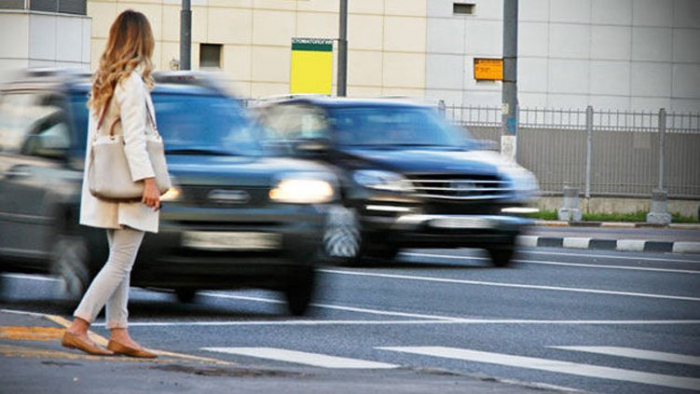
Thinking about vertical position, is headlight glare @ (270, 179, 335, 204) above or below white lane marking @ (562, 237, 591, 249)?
above

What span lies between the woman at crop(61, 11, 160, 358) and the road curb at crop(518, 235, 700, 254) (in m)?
17.5

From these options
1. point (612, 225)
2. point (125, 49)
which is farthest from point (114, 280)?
point (612, 225)

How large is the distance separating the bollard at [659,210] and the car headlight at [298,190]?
23257 mm

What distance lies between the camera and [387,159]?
66.3 feet

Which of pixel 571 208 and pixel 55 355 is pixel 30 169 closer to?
pixel 55 355

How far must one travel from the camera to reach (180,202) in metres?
13.4

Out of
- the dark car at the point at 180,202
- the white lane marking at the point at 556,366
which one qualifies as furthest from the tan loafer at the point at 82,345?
the dark car at the point at 180,202

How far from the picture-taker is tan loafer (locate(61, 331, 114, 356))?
33.6 ft

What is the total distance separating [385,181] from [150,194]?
9900 millimetres

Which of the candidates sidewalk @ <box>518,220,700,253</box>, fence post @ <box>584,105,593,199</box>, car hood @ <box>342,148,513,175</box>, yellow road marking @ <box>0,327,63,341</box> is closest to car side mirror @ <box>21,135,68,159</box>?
yellow road marking @ <box>0,327,63,341</box>

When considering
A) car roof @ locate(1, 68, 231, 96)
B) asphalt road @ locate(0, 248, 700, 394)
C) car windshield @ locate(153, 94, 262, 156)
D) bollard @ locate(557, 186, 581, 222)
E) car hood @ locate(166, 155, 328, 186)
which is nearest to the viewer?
asphalt road @ locate(0, 248, 700, 394)

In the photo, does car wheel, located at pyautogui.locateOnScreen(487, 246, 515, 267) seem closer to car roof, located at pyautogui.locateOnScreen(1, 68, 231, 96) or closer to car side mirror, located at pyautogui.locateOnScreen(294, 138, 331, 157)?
car side mirror, located at pyautogui.locateOnScreen(294, 138, 331, 157)

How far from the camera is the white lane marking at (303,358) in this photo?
34.3 feet

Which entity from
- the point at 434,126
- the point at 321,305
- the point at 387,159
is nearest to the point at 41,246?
the point at 321,305
